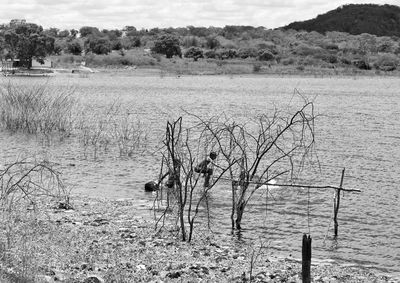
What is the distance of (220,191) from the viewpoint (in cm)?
2048

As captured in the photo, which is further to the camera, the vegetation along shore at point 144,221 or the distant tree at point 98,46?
the distant tree at point 98,46

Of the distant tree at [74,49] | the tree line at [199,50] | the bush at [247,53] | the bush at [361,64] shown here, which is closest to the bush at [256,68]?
the tree line at [199,50]

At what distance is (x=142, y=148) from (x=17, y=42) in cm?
10887

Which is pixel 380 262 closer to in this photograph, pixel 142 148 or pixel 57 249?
pixel 57 249

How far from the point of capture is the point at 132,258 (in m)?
12.0

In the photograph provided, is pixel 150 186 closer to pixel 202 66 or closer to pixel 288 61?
pixel 202 66

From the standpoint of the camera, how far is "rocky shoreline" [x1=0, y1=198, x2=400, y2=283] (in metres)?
10.4

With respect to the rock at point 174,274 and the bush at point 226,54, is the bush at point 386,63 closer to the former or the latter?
the bush at point 226,54

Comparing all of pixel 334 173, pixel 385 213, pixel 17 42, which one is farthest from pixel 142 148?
pixel 17 42

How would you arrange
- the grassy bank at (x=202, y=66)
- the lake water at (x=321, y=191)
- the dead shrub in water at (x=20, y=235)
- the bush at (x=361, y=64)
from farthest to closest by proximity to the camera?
the bush at (x=361, y=64) → the grassy bank at (x=202, y=66) → the lake water at (x=321, y=191) → the dead shrub in water at (x=20, y=235)

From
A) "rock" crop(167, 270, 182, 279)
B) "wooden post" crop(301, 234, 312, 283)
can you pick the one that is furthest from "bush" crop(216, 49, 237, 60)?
"wooden post" crop(301, 234, 312, 283)

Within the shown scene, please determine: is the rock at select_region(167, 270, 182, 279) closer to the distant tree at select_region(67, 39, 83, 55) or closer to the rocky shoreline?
the rocky shoreline

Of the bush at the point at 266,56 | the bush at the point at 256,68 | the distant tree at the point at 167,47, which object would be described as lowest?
the bush at the point at 256,68

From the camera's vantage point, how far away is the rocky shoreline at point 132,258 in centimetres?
1038
